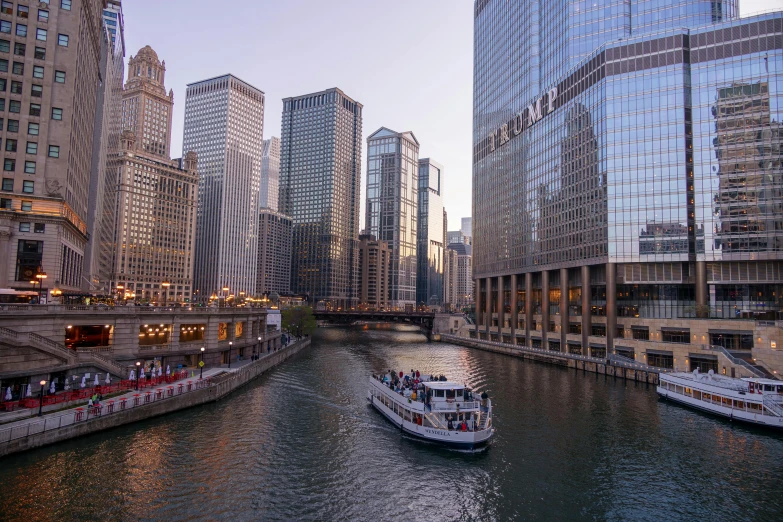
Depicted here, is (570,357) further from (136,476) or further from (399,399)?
(136,476)

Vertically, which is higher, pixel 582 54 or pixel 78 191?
pixel 582 54

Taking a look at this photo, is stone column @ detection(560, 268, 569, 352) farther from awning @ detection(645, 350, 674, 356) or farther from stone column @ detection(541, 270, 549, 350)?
awning @ detection(645, 350, 674, 356)

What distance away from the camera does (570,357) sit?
329 feet

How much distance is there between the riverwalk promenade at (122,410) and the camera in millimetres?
36125

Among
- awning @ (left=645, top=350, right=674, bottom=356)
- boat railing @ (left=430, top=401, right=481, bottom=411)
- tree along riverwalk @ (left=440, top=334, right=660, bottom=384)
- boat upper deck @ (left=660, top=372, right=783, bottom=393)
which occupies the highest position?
awning @ (left=645, top=350, right=674, bottom=356)

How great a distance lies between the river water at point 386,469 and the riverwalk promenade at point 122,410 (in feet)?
2.94

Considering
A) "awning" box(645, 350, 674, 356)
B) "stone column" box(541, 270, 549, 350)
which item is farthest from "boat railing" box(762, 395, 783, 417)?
"stone column" box(541, 270, 549, 350)

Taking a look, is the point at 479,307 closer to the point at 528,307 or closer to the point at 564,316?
the point at 528,307

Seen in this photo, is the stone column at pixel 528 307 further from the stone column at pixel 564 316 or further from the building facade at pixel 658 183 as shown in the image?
the stone column at pixel 564 316

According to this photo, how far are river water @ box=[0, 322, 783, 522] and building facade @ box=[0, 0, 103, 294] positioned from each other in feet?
106

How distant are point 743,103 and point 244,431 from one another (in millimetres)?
101910

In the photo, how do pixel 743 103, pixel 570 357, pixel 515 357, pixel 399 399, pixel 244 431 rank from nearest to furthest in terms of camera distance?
pixel 244 431 → pixel 399 399 → pixel 743 103 → pixel 570 357 → pixel 515 357

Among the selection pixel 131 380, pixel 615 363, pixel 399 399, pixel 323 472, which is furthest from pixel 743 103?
pixel 131 380

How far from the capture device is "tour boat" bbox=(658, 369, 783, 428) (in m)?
52.8
